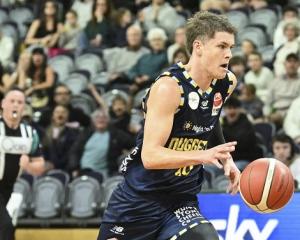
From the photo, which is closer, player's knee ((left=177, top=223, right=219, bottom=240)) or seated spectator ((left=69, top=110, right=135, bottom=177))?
player's knee ((left=177, top=223, right=219, bottom=240))

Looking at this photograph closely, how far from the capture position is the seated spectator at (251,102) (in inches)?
429

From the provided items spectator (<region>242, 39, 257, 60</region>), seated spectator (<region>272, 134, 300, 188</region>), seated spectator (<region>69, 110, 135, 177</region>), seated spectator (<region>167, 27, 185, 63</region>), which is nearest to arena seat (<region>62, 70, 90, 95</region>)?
seated spectator (<region>167, 27, 185, 63</region>)

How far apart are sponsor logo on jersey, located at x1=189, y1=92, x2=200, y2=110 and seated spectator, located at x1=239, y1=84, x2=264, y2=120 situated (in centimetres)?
562

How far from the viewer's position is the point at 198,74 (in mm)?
5359

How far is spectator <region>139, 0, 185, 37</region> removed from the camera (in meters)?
13.7

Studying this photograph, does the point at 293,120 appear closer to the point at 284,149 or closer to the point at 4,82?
the point at 284,149

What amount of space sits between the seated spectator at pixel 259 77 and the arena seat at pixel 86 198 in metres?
2.70

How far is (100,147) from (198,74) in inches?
219

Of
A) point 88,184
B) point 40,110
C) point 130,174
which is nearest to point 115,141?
point 88,184

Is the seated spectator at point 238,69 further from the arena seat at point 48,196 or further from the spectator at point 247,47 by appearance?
the arena seat at point 48,196

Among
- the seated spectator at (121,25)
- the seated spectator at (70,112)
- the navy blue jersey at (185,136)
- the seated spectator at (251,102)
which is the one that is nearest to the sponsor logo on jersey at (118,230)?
the navy blue jersey at (185,136)

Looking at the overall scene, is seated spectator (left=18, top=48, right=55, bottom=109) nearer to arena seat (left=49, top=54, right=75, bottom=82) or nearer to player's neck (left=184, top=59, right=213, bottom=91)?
arena seat (left=49, top=54, right=75, bottom=82)

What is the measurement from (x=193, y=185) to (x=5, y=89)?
313 inches

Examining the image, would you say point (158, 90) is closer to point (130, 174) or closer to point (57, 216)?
point (130, 174)
